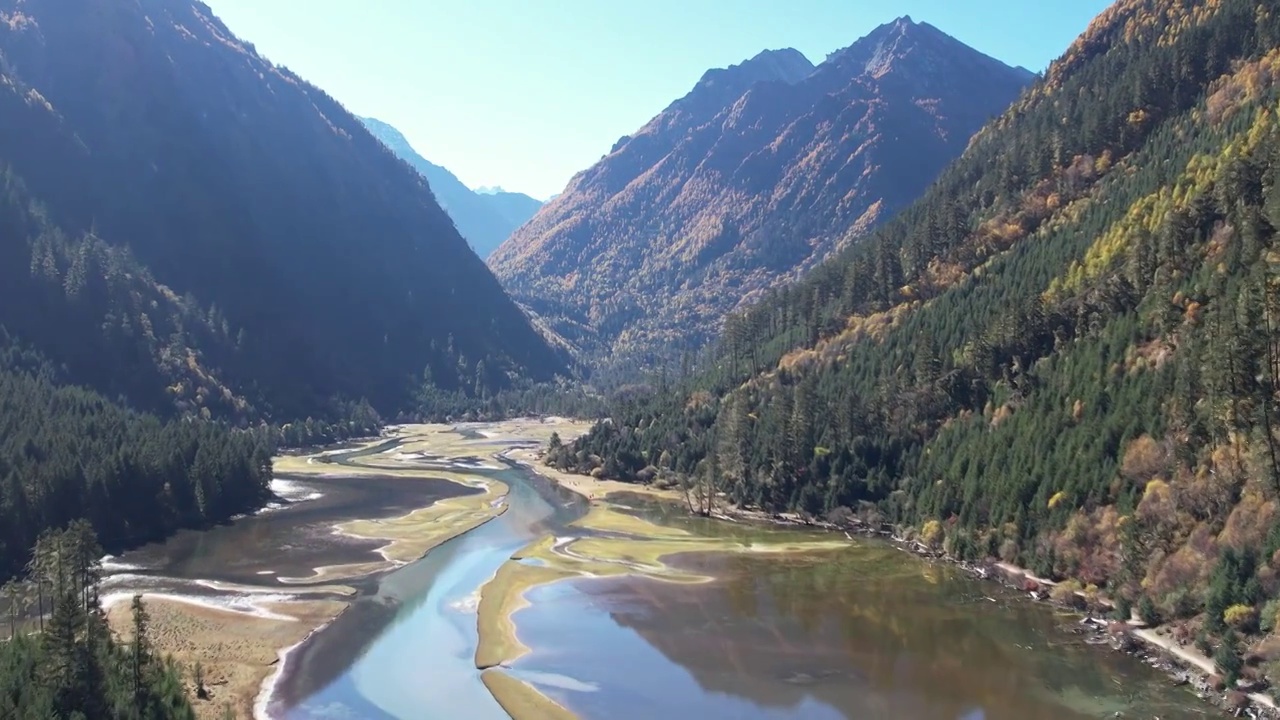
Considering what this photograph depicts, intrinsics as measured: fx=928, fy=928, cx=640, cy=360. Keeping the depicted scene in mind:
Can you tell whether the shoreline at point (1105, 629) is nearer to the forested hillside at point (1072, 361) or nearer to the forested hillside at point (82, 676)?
the forested hillside at point (1072, 361)

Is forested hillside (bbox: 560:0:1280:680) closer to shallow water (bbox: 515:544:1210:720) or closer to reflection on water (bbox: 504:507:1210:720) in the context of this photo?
shallow water (bbox: 515:544:1210:720)

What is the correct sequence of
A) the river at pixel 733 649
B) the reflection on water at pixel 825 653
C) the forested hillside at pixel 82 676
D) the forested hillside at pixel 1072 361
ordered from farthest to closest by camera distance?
the forested hillside at pixel 1072 361 → the river at pixel 733 649 → the reflection on water at pixel 825 653 → the forested hillside at pixel 82 676

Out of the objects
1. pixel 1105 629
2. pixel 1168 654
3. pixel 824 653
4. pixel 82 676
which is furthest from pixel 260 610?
pixel 1168 654

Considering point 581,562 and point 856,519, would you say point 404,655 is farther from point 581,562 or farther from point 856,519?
point 856,519

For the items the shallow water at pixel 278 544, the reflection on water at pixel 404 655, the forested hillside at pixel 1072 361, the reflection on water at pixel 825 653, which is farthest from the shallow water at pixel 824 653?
the shallow water at pixel 278 544

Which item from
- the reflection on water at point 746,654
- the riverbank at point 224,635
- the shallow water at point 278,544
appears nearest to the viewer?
the reflection on water at point 746,654

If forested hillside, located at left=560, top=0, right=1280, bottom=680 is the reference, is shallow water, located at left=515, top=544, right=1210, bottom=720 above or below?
below

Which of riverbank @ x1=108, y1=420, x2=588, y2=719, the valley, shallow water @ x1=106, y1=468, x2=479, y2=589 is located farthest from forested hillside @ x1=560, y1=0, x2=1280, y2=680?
shallow water @ x1=106, y1=468, x2=479, y2=589

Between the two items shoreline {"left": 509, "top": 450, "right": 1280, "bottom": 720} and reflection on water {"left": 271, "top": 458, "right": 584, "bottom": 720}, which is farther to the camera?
reflection on water {"left": 271, "top": 458, "right": 584, "bottom": 720}

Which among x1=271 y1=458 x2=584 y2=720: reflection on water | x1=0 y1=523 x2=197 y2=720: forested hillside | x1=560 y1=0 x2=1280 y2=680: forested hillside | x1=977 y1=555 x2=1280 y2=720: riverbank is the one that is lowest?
x1=271 y1=458 x2=584 y2=720: reflection on water
